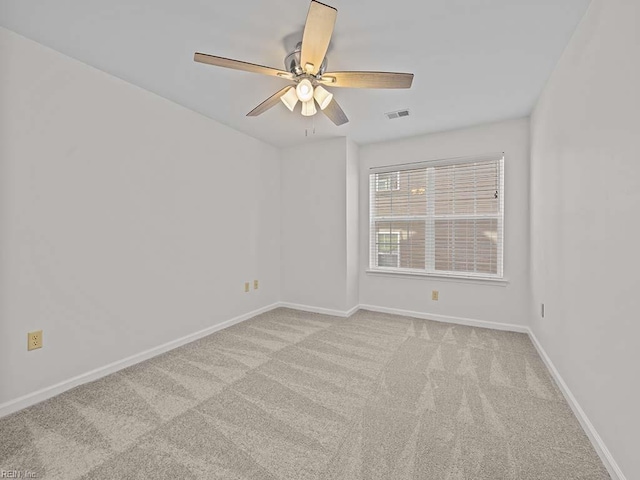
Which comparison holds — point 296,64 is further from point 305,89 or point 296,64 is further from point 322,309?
point 322,309

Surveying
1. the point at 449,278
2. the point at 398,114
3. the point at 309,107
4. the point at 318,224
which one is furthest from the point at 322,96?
the point at 449,278

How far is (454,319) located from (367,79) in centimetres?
292

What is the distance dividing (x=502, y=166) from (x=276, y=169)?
288 cm

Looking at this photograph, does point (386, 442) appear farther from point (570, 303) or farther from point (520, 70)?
point (520, 70)

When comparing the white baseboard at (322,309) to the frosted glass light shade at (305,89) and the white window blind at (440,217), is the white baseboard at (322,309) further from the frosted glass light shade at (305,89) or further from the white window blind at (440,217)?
the frosted glass light shade at (305,89)

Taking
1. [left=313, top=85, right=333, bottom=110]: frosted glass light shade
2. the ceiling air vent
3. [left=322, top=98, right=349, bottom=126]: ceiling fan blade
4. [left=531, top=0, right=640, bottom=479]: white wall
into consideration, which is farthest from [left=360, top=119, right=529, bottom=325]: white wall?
[left=313, top=85, right=333, bottom=110]: frosted glass light shade

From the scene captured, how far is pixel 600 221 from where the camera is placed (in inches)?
56.3

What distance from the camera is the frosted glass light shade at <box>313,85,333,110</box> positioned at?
1.93 m

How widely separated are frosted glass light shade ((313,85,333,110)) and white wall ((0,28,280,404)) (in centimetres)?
157

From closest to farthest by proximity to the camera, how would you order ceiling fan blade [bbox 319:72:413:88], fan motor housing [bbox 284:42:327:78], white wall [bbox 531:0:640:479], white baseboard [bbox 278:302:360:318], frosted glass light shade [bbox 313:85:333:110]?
white wall [bbox 531:0:640:479] < ceiling fan blade [bbox 319:72:413:88] < fan motor housing [bbox 284:42:327:78] < frosted glass light shade [bbox 313:85:333:110] < white baseboard [bbox 278:302:360:318]

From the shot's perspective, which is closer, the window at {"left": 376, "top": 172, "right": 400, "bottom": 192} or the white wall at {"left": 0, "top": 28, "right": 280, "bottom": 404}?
the white wall at {"left": 0, "top": 28, "right": 280, "bottom": 404}

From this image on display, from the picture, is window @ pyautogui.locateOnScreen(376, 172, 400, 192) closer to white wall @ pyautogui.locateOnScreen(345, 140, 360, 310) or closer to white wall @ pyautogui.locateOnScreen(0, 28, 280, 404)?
white wall @ pyautogui.locateOnScreen(345, 140, 360, 310)

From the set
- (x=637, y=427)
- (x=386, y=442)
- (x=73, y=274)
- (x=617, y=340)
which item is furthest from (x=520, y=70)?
(x=73, y=274)

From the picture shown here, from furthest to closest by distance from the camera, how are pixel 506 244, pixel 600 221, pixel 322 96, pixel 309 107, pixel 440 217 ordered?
1. pixel 440 217
2. pixel 506 244
3. pixel 309 107
4. pixel 322 96
5. pixel 600 221
